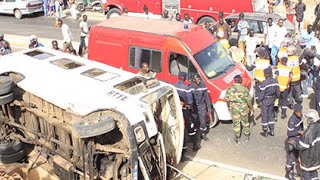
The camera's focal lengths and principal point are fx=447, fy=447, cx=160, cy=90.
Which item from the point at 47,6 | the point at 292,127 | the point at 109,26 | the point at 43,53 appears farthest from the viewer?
the point at 47,6

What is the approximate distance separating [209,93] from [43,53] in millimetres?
3836

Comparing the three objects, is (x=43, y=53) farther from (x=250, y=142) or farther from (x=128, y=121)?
(x=250, y=142)

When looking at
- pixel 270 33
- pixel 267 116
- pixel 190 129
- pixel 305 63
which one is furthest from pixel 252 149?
pixel 270 33

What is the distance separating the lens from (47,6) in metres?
25.4

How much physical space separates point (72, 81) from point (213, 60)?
397 centimetres

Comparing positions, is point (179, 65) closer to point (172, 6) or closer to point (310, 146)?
point (310, 146)

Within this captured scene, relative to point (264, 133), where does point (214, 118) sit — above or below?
above

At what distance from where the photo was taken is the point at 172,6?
2062cm

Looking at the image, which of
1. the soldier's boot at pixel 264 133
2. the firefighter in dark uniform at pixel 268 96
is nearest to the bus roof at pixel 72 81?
the firefighter in dark uniform at pixel 268 96

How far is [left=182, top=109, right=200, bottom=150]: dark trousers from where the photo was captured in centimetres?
961

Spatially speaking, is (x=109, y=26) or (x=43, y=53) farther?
(x=109, y=26)

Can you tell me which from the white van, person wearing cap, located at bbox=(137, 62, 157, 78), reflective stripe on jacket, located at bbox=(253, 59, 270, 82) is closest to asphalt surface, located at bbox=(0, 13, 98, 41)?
person wearing cap, located at bbox=(137, 62, 157, 78)

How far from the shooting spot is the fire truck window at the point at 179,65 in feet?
34.2

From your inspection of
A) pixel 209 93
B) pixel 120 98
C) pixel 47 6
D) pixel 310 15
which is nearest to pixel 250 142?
pixel 209 93
